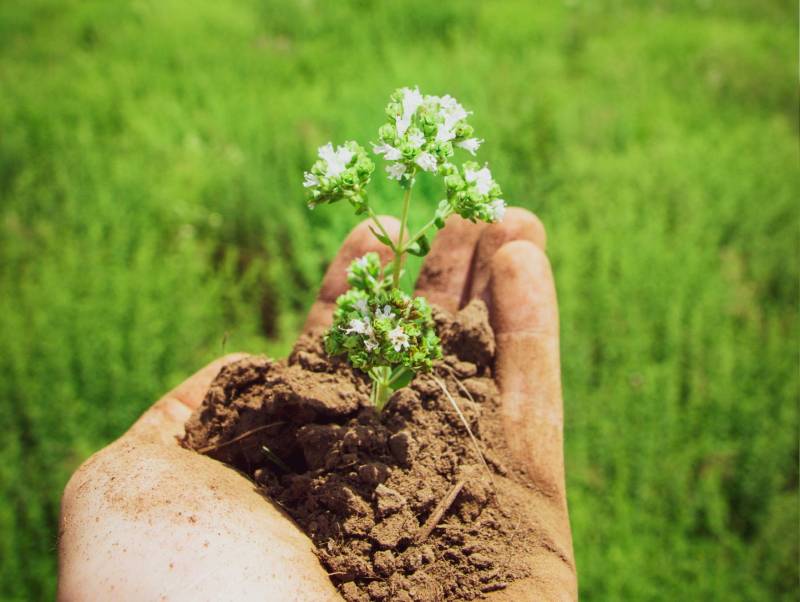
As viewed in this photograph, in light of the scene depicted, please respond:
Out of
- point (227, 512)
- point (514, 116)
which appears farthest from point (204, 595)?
point (514, 116)

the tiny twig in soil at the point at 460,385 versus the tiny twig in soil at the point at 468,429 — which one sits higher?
the tiny twig in soil at the point at 460,385

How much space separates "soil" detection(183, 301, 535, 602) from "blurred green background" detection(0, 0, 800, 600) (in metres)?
0.33

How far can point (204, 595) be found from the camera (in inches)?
71.1

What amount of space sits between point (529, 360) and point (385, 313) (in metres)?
0.80

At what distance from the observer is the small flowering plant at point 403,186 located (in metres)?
1.93

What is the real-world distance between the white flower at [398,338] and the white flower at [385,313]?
52 mm

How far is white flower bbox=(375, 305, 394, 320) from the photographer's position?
6.66ft

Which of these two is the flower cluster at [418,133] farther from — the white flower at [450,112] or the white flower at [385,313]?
the white flower at [385,313]

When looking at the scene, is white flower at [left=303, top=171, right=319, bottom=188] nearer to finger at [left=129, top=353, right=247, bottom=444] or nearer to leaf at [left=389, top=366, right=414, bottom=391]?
leaf at [left=389, top=366, right=414, bottom=391]

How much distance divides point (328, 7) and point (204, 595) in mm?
8151

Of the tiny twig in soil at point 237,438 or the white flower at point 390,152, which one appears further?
the tiny twig in soil at point 237,438

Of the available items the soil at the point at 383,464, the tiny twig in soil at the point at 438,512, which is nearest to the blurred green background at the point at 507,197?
the soil at the point at 383,464

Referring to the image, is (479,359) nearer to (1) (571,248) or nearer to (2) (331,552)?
(2) (331,552)

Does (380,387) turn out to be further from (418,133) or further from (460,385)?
(418,133)
